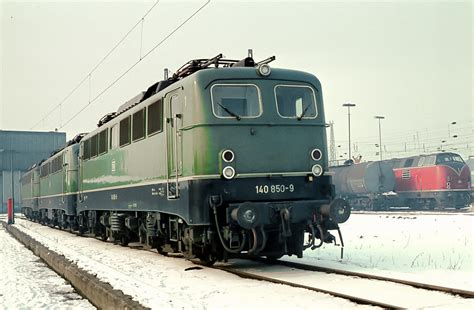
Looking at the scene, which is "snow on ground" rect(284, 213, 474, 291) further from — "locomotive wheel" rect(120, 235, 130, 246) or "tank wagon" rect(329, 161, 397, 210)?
"tank wagon" rect(329, 161, 397, 210)

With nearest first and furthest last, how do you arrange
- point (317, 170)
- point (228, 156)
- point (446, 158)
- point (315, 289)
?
1. point (315, 289)
2. point (228, 156)
3. point (317, 170)
4. point (446, 158)

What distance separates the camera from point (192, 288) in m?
8.07

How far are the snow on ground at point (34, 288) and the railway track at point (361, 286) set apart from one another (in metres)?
2.82

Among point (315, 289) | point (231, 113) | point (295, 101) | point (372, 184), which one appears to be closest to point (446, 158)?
point (372, 184)

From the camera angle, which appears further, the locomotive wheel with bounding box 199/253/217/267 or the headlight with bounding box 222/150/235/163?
the locomotive wheel with bounding box 199/253/217/267

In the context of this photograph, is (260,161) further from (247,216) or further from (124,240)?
(124,240)

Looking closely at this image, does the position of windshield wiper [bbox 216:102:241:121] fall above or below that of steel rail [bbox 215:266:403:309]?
above

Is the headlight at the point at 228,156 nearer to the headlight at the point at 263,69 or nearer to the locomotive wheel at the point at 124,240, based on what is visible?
the headlight at the point at 263,69

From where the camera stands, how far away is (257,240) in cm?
A: 917

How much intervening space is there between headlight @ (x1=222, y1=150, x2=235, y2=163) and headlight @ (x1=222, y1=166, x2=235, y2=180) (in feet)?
0.43

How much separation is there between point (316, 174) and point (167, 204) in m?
2.95

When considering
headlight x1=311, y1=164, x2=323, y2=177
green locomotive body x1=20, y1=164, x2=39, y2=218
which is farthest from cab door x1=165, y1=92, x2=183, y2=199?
green locomotive body x1=20, y1=164, x2=39, y2=218

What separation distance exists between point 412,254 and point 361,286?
5000 millimetres

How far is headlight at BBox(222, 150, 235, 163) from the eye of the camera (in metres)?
9.57
